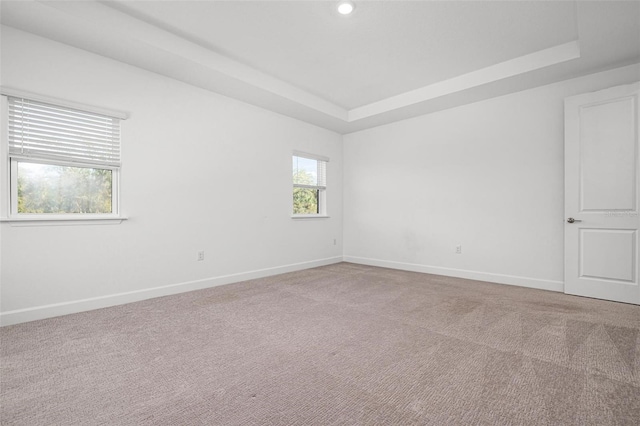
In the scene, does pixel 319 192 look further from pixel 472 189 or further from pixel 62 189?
pixel 62 189

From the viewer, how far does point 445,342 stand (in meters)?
2.23

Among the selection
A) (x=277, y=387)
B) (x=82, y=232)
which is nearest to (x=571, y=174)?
(x=277, y=387)

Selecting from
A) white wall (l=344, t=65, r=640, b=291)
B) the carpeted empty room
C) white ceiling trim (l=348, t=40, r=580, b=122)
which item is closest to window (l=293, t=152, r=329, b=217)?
the carpeted empty room

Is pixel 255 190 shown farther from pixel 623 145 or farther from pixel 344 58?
pixel 623 145

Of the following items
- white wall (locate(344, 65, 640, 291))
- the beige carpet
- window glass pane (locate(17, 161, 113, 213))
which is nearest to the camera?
the beige carpet

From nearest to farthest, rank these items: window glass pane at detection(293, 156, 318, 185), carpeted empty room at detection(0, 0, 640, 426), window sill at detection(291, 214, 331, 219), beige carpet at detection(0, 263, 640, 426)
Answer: beige carpet at detection(0, 263, 640, 426) → carpeted empty room at detection(0, 0, 640, 426) → window sill at detection(291, 214, 331, 219) → window glass pane at detection(293, 156, 318, 185)

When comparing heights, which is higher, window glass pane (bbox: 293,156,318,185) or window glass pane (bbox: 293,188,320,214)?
window glass pane (bbox: 293,156,318,185)

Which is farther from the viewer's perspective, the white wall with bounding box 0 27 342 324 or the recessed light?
the white wall with bounding box 0 27 342 324

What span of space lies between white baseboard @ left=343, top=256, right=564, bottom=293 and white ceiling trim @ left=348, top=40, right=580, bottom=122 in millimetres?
2547

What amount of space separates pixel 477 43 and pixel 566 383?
312 centimetres

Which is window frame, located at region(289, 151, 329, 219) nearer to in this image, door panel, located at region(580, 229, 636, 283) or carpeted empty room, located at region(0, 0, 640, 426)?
carpeted empty room, located at region(0, 0, 640, 426)

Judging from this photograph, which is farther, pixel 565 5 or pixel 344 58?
pixel 344 58

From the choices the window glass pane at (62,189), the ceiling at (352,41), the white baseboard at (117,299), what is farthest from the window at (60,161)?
the white baseboard at (117,299)

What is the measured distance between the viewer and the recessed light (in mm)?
2545
